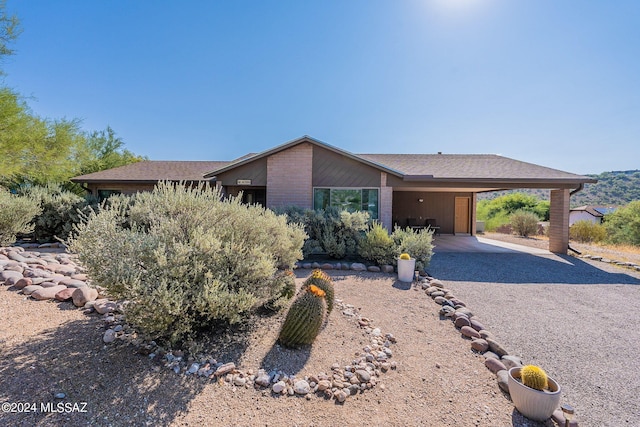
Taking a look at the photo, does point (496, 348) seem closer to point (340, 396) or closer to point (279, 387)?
point (340, 396)

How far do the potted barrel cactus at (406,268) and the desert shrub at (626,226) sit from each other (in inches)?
736

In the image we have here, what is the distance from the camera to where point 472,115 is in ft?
37.0

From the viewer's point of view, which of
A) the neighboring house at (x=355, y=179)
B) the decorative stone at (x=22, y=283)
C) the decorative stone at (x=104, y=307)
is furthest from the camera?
the neighboring house at (x=355, y=179)

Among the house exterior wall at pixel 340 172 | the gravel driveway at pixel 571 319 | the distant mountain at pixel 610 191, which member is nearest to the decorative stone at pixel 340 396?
the gravel driveway at pixel 571 319

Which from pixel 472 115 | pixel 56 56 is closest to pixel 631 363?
pixel 472 115

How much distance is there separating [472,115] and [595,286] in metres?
7.71

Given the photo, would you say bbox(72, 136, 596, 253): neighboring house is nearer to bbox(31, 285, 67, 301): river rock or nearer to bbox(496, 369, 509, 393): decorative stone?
bbox(31, 285, 67, 301): river rock

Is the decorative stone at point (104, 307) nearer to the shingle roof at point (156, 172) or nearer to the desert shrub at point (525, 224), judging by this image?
the shingle roof at point (156, 172)

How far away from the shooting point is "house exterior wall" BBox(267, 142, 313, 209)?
10.7 meters

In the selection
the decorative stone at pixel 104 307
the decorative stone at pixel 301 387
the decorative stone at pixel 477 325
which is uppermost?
the decorative stone at pixel 104 307

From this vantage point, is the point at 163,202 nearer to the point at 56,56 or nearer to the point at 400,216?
the point at 56,56

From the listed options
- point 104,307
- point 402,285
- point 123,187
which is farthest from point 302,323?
point 123,187

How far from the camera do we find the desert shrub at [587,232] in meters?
14.9

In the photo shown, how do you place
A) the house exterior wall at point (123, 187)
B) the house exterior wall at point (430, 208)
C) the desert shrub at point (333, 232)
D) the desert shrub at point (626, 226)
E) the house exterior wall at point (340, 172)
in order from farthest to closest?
the desert shrub at point (626, 226)
the house exterior wall at point (430, 208)
the house exterior wall at point (123, 187)
the house exterior wall at point (340, 172)
the desert shrub at point (333, 232)
